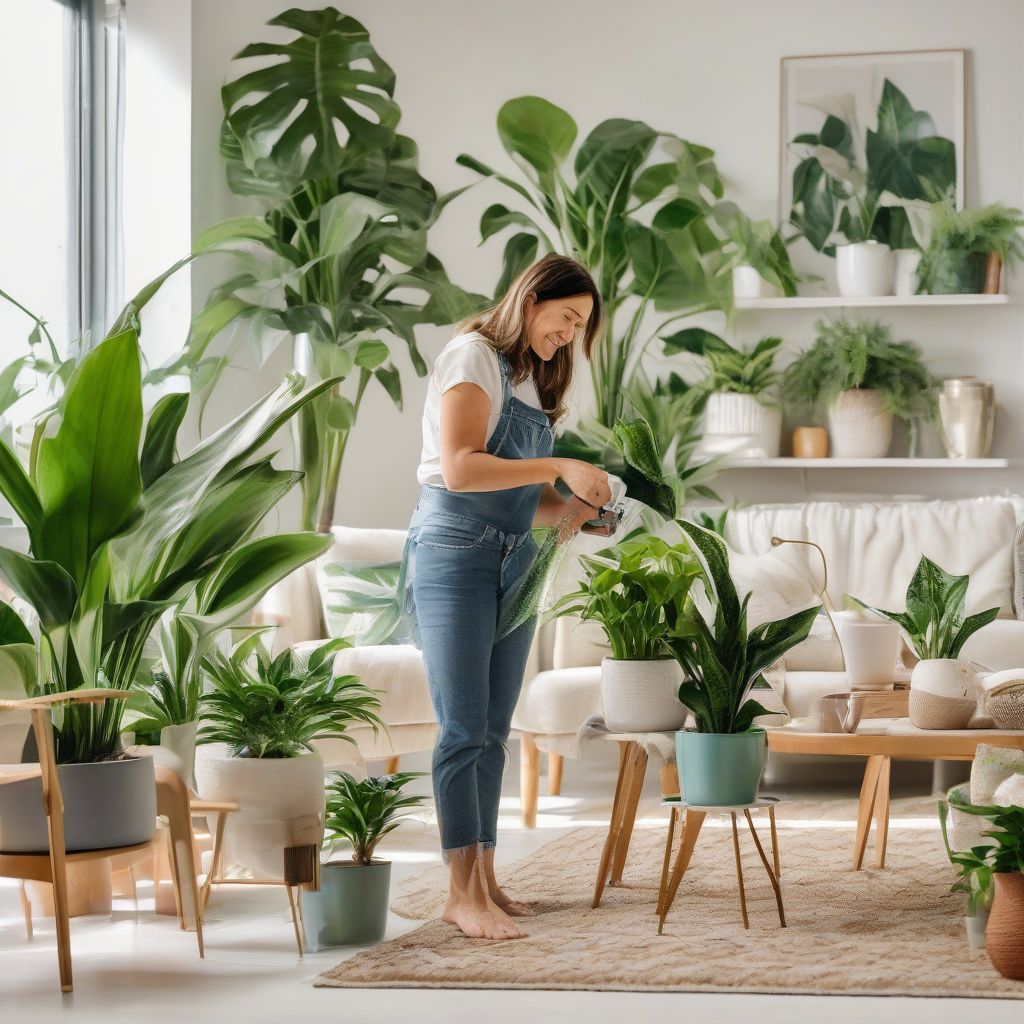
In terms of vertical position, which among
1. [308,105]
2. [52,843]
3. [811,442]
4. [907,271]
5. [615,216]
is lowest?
[52,843]

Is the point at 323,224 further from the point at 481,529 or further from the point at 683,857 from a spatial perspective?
the point at 683,857

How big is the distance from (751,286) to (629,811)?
262 centimetres

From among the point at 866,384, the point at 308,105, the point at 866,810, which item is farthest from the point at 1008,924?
the point at 308,105

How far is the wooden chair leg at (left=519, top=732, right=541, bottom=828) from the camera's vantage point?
4023mm

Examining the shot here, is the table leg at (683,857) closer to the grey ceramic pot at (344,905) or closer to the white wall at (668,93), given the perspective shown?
the grey ceramic pot at (344,905)

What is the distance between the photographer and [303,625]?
168 inches

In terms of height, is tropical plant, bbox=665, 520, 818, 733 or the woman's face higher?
the woman's face

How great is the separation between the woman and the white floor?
Result: 32cm

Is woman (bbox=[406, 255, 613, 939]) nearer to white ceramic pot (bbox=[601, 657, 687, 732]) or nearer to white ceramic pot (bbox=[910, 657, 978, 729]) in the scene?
white ceramic pot (bbox=[601, 657, 687, 732])

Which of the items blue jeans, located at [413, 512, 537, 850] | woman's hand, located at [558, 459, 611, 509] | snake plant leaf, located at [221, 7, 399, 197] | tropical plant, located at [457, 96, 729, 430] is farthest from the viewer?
tropical plant, located at [457, 96, 729, 430]

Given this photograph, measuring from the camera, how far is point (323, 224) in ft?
14.2

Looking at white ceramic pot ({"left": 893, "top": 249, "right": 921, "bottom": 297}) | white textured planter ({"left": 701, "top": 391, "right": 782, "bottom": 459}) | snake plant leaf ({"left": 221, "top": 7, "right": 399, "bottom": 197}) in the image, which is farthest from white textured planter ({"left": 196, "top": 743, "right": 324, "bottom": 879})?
white ceramic pot ({"left": 893, "top": 249, "right": 921, "bottom": 297})

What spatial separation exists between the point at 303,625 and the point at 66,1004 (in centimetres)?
198

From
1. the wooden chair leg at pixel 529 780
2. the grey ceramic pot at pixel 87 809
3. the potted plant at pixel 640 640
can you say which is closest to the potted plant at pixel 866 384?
the wooden chair leg at pixel 529 780
